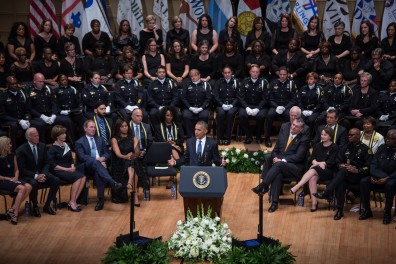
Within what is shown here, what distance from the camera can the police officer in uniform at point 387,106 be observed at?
1479 centimetres

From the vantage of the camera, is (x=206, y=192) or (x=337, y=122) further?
(x=337, y=122)

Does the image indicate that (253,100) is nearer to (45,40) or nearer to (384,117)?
(384,117)

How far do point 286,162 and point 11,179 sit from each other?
4.00m

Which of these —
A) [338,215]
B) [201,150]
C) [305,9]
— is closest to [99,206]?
[201,150]

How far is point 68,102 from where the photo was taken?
50.3 ft

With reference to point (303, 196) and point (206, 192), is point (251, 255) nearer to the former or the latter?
point (206, 192)

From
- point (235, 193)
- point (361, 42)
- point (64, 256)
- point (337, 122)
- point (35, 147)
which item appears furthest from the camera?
point (361, 42)

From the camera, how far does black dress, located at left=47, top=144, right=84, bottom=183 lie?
42.3ft

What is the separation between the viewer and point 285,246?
10742 mm

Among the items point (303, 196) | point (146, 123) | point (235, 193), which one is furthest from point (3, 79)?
point (303, 196)

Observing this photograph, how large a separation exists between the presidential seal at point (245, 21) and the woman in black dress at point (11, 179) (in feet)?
21.2

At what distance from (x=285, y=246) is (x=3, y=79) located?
270 inches

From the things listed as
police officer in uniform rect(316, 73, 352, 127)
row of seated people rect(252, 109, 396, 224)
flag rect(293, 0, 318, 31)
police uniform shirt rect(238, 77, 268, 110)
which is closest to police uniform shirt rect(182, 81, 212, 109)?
police uniform shirt rect(238, 77, 268, 110)

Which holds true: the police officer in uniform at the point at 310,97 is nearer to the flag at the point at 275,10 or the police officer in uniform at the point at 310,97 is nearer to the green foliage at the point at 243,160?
the green foliage at the point at 243,160
